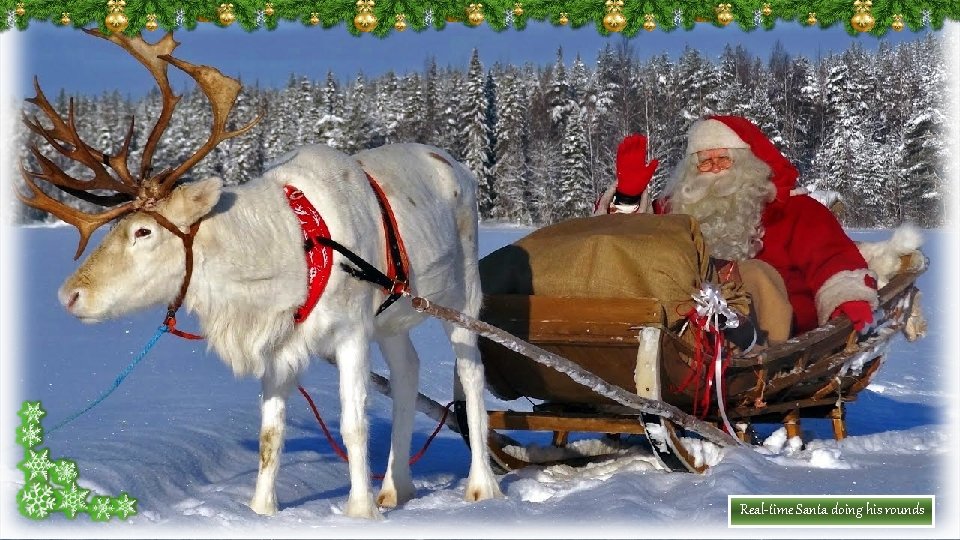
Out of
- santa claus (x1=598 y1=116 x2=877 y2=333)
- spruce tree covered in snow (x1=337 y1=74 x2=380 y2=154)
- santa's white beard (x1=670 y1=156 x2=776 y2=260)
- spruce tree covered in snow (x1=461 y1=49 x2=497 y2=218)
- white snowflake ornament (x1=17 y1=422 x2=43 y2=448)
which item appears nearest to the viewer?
white snowflake ornament (x1=17 y1=422 x2=43 y2=448)

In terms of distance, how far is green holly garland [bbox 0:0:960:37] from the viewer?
5488 millimetres

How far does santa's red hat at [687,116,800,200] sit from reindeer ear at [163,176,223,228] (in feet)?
12.5

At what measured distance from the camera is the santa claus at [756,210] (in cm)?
659

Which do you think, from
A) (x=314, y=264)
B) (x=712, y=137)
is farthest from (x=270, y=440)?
→ (x=712, y=137)

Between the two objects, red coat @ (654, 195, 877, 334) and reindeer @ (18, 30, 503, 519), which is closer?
reindeer @ (18, 30, 503, 519)

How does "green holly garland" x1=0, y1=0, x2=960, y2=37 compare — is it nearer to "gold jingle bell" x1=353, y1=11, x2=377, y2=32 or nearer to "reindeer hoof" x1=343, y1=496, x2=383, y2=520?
"gold jingle bell" x1=353, y1=11, x2=377, y2=32

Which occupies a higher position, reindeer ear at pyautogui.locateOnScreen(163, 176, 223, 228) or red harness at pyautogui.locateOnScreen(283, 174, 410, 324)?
reindeer ear at pyautogui.locateOnScreen(163, 176, 223, 228)

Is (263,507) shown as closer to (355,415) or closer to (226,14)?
(355,415)

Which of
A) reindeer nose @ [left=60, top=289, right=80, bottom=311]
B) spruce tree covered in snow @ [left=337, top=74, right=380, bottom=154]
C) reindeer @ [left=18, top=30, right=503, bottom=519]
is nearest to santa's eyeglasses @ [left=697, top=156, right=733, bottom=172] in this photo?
reindeer @ [left=18, top=30, right=503, bottom=519]

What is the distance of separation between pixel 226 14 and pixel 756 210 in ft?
11.2

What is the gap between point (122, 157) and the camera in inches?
172

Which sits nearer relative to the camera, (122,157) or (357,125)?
(122,157)

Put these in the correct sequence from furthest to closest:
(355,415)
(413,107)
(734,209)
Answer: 1. (413,107)
2. (734,209)
3. (355,415)

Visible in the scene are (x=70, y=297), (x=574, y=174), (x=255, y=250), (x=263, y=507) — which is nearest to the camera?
(x=70, y=297)
